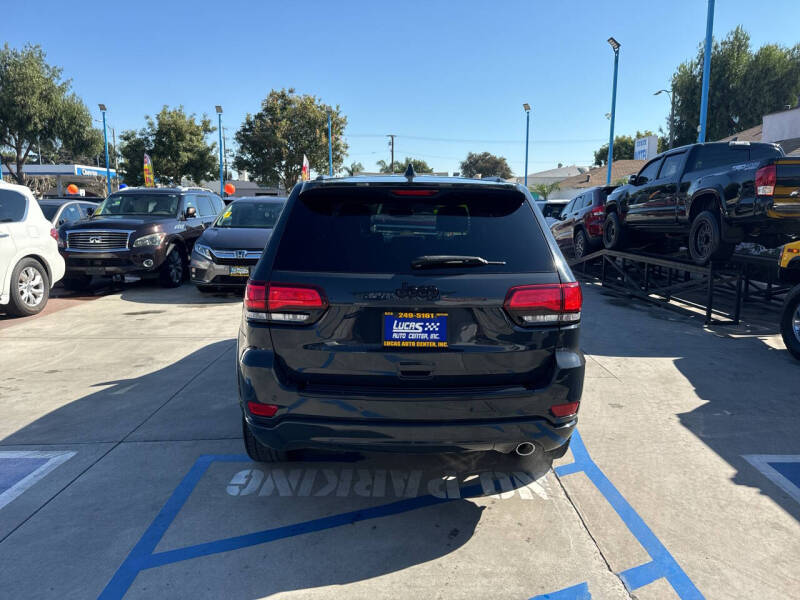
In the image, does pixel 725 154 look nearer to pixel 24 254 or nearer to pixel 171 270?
pixel 171 270

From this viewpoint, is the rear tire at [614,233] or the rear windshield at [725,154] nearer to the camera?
the rear windshield at [725,154]

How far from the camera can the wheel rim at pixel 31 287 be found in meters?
8.66

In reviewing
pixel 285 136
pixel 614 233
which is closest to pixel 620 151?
pixel 285 136

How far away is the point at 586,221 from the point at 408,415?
11.6 m

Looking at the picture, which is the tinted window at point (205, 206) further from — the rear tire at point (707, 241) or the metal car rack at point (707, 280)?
the rear tire at point (707, 241)

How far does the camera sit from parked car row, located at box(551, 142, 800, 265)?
6914 millimetres

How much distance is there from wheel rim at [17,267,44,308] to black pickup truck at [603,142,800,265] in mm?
9976

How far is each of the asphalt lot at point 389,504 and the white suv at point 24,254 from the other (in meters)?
3.56

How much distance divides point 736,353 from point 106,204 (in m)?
12.0

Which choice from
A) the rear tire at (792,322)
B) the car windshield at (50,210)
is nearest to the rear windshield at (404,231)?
the rear tire at (792,322)

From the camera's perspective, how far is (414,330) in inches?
A: 110

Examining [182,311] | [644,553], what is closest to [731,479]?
[644,553]

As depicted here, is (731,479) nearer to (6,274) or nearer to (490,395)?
(490,395)

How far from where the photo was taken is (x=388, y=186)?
3.03 m
